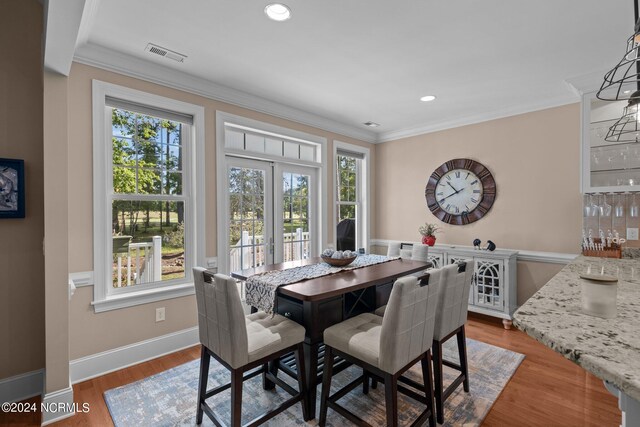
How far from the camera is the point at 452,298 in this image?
2.16m

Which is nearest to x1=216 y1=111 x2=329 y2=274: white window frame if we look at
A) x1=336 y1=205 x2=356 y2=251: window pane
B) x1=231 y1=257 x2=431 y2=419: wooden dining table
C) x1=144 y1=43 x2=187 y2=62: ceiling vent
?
x1=144 y1=43 x2=187 y2=62: ceiling vent

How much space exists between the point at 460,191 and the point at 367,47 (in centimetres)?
264

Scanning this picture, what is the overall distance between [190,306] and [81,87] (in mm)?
2145

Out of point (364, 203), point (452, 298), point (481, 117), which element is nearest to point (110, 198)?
point (452, 298)

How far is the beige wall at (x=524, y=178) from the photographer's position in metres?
3.52

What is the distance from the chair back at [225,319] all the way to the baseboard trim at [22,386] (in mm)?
1584

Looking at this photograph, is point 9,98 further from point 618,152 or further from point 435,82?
point 618,152

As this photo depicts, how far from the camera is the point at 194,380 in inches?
99.6

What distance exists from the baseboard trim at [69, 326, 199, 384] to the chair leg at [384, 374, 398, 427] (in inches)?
87.0

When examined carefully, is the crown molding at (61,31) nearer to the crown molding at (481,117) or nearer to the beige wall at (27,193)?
the beige wall at (27,193)

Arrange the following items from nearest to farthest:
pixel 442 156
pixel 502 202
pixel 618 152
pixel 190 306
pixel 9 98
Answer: pixel 9 98 < pixel 618 152 < pixel 190 306 < pixel 502 202 < pixel 442 156

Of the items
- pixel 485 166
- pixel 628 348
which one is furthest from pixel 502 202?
pixel 628 348

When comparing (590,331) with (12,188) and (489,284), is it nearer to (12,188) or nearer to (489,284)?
(489,284)

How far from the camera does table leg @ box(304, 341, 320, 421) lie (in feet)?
6.75
